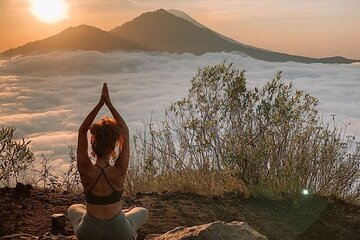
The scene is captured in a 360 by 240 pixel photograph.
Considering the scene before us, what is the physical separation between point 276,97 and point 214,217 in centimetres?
270

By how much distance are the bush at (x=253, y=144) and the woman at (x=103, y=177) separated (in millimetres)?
4249

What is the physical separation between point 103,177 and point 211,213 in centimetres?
322

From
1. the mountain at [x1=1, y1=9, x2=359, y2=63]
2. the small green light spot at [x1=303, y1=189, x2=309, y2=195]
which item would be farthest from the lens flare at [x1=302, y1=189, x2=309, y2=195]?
the mountain at [x1=1, y1=9, x2=359, y2=63]

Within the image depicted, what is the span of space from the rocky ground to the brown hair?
2.14 metres

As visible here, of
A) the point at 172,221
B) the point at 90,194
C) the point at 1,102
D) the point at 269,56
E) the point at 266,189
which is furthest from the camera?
the point at 269,56

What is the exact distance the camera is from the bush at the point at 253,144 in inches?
380

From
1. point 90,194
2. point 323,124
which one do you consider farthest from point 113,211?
point 323,124

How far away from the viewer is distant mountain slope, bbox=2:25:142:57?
167 metres

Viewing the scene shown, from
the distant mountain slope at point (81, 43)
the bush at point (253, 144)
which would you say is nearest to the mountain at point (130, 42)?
the distant mountain slope at point (81, 43)

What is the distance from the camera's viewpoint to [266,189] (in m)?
9.32

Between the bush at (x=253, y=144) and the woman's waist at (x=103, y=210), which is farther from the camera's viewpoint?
the bush at (x=253, y=144)

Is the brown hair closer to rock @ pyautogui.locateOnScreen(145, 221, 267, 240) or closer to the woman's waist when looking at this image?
the woman's waist

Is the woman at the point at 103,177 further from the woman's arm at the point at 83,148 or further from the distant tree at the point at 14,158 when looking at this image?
the distant tree at the point at 14,158

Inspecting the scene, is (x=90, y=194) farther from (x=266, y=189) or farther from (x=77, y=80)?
(x=77, y=80)
